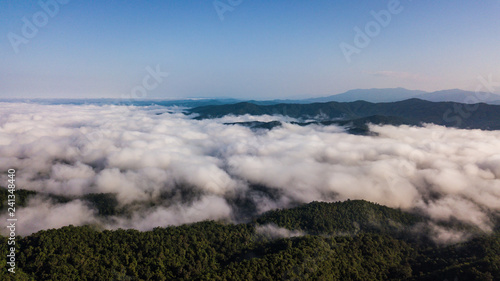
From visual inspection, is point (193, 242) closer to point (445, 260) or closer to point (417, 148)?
point (445, 260)

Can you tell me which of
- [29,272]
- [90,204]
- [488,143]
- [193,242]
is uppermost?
[488,143]

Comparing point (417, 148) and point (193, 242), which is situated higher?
point (417, 148)

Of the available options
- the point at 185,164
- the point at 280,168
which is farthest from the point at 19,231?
the point at 280,168

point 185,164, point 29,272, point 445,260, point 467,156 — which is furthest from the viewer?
point 185,164

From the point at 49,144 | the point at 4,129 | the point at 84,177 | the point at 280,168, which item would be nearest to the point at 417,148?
the point at 280,168

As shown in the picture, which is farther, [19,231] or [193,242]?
[19,231]

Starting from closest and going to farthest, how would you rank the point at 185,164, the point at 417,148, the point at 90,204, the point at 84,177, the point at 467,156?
the point at 90,204 → the point at 84,177 → the point at 467,156 → the point at 185,164 → the point at 417,148

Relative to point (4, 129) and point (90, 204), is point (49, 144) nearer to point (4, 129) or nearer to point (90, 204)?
point (4, 129)
